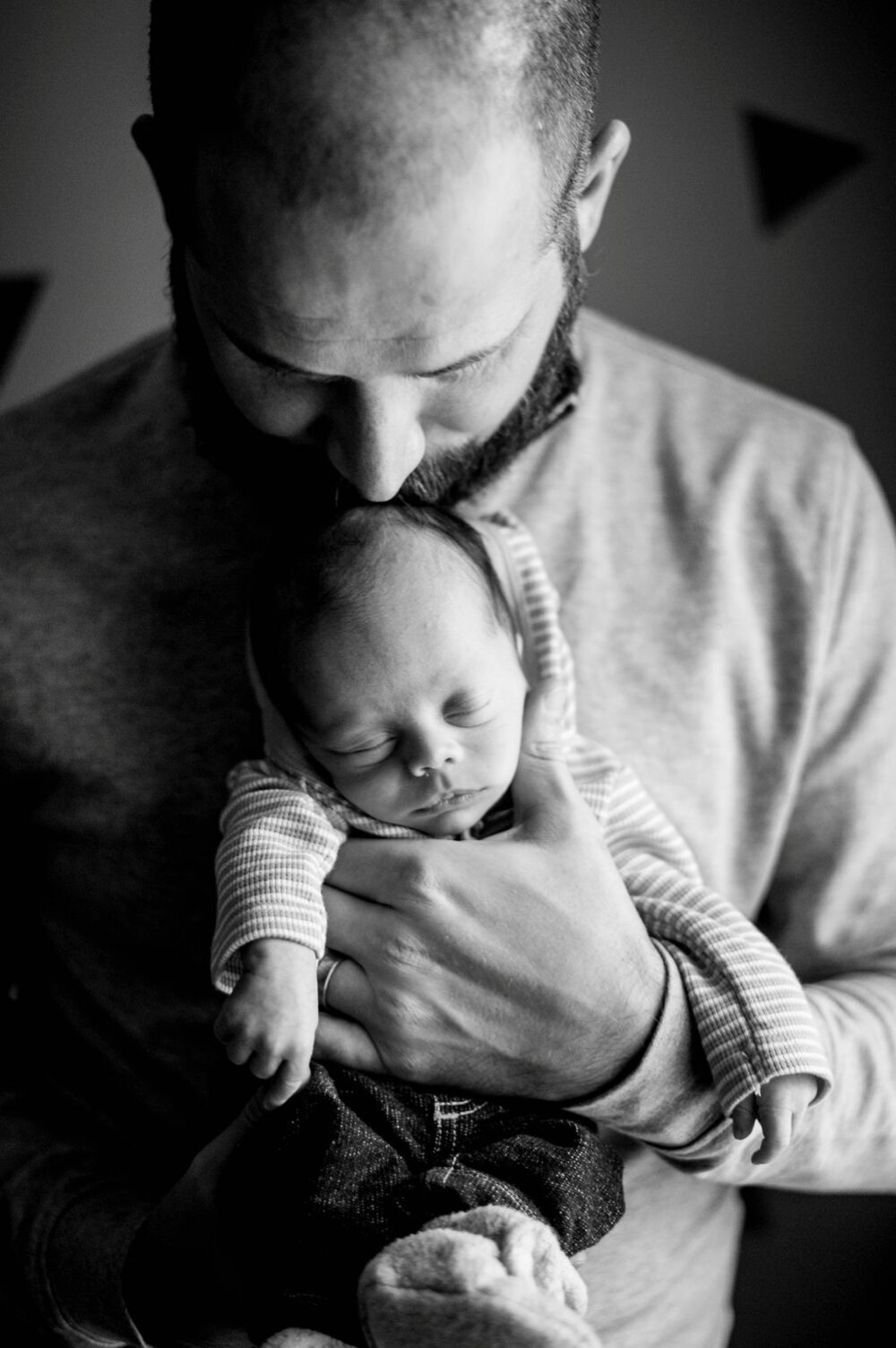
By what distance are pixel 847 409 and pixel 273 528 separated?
0.96 metres

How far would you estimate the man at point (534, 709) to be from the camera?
2.89 ft

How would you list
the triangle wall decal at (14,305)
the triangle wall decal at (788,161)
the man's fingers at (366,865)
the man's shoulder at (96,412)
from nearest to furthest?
the man's fingers at (366,865) < the man's shoulder at (96,412) < the triangle wall decal at (788,161) < the triangle wall decal at (14,305)

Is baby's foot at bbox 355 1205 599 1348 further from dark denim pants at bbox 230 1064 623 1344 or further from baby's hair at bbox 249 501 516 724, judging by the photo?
baby's hair at bbox 249 501 516 724

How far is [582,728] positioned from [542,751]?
5.5 inches

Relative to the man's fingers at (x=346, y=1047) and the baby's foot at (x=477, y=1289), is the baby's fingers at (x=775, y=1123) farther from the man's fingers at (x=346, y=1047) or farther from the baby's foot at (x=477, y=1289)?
the man's fingers at (x=346, y=1047)

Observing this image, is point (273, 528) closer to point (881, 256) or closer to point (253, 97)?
point (253, 97)

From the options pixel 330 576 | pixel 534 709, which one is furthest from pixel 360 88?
pixel 534 709

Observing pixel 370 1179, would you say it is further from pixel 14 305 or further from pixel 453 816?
pixel 14 305

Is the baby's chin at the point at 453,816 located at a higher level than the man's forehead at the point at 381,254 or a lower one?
lower

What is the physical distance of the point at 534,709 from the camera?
44.6 inches

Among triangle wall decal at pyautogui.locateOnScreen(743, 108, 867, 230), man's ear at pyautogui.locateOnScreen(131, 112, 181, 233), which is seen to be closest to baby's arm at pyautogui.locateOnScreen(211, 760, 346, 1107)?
man's ear at pyautogui.locateOnScreen(131, 112, 181, 233)

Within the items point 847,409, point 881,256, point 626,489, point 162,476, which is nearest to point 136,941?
point 162,476

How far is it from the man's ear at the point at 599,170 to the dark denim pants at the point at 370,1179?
796mm

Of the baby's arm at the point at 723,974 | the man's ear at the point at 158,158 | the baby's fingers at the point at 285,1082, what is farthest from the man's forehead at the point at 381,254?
the baby's fingers at the point at 285,1082
